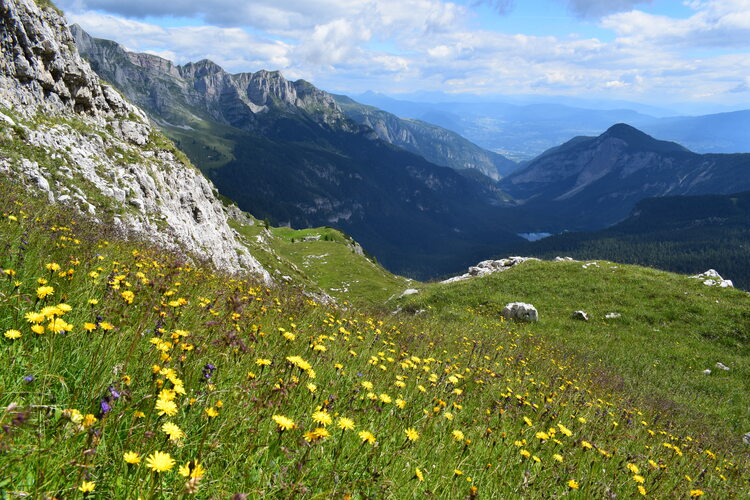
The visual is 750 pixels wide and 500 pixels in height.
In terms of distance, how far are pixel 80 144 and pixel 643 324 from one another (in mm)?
38761

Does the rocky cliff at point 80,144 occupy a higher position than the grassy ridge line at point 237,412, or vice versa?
the rocky cliff at point 80,144

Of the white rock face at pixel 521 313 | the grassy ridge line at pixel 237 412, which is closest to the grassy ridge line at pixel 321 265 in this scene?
the white rock face at pixel 521 313

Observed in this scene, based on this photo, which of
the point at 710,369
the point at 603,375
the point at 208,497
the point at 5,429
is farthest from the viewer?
the point at 710,369

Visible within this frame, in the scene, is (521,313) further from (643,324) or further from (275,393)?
(275,393)

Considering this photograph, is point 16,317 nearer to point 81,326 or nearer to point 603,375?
point 81,326

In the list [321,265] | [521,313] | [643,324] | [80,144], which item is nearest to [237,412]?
[521,313]

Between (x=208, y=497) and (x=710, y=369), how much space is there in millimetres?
24534

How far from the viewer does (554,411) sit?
6.72 metres

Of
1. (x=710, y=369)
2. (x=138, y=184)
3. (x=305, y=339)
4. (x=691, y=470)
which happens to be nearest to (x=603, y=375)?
(x=691, y=470)

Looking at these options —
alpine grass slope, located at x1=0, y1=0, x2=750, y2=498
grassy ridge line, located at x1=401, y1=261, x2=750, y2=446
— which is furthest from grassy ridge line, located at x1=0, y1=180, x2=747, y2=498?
grassy ridge line, located at x1=401, y1=261, x2=750, y2=446

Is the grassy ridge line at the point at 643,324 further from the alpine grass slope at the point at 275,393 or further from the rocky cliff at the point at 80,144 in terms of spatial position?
the rocky cliff at the point at 80,144

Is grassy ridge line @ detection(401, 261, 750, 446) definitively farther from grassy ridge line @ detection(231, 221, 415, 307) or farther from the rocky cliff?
grassy ridge line @ detection(231, 221, 415, 307)

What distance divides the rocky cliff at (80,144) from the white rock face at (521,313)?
625 inches

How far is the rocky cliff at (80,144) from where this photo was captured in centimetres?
1855
